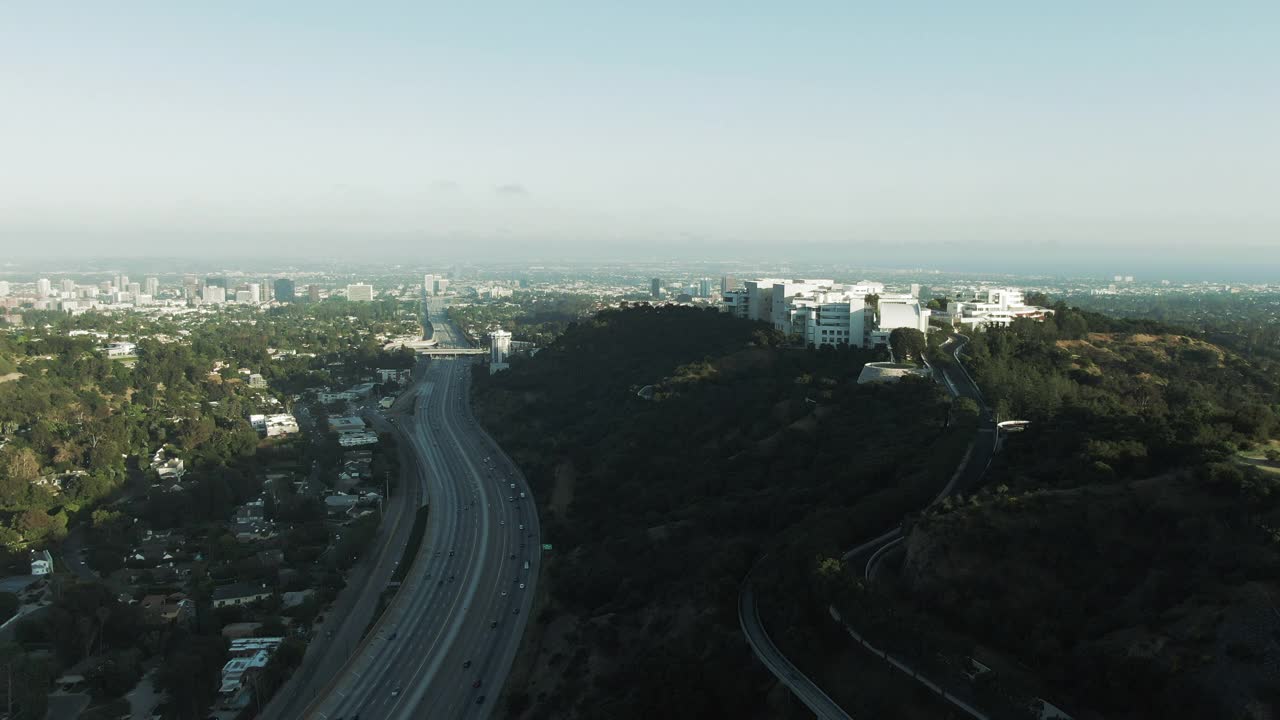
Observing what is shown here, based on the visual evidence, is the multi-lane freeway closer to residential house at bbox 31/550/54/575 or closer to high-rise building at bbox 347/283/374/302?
residential house at bbox 31/550/54/575

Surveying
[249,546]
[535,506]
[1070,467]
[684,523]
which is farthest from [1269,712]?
[249,546]

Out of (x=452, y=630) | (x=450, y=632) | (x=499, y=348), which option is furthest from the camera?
(x=499, y=348)

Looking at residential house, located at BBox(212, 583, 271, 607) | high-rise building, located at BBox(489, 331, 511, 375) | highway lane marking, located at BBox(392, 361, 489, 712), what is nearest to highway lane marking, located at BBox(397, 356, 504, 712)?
highway lane marking, located at BBox(392, 361, 489, 712)

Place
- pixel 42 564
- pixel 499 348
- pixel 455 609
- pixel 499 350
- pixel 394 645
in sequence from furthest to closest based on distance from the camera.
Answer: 1. pixel 499 348
2. pixel 499 350
3. pixel 42 564
4. pixel 455 609
5. pixel 394 645

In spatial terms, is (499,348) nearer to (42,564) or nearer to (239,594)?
(42,564)

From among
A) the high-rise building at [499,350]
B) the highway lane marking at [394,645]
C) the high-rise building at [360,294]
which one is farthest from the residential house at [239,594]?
the high-rise building at [360,294]

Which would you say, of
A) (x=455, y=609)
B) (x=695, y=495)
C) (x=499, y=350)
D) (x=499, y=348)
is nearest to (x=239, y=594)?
(x=455, y=609)
